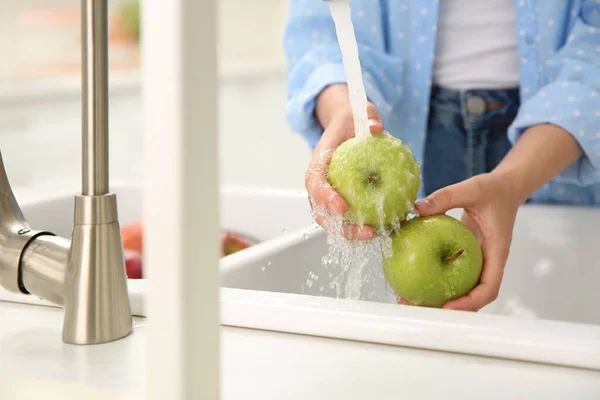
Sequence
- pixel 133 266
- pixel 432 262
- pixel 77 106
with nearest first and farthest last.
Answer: pixel 432 262 < pixel 133 266 < pixel 77 106

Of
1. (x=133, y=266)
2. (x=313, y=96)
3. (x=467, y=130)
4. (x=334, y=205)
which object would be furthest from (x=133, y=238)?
(x=467, y=130)

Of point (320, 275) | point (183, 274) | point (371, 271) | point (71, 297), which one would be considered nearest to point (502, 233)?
point (371, 271)

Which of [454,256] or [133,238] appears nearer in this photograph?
[454,256]

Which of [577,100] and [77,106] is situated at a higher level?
[577,100]

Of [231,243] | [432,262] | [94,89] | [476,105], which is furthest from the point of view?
[476,105]

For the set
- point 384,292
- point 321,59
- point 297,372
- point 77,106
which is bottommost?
point 77,106

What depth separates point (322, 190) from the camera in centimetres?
66

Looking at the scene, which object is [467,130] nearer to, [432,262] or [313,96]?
[313,96]

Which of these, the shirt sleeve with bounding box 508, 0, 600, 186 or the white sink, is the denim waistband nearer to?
the shirt sleeve with bounding box 508, 0, 600, 186

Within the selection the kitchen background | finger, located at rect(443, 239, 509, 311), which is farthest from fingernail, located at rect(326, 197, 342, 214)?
the kitchen background

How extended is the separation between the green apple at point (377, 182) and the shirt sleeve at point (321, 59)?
0.34 meters

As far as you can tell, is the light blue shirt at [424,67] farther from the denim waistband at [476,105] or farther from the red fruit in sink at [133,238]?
the red fruit in sink at [133,238]

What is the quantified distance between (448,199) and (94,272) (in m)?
0.32

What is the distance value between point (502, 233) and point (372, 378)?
0.93 feet
